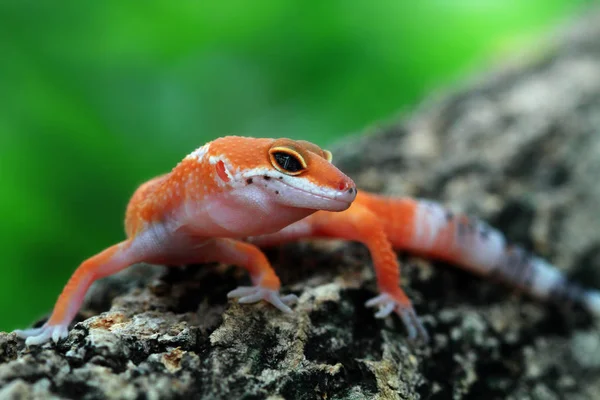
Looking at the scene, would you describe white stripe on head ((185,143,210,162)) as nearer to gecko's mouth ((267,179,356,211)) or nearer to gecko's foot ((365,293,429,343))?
gecko's mouth ((267,179,356,211))

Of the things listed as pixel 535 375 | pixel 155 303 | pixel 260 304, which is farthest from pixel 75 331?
pixel 535 375

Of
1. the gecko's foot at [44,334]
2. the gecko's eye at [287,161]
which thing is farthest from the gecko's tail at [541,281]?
the gecko's foot at [44,334]

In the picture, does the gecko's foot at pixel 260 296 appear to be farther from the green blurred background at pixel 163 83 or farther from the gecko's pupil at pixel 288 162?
the green blurred background at pixel 163 83

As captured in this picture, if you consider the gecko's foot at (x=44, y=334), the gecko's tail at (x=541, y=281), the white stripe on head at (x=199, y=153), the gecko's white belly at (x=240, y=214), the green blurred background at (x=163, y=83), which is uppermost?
the green blurred background at (x=163, y=83)

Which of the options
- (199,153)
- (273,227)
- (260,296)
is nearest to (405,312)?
(260,296)

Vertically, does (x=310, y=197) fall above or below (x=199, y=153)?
below

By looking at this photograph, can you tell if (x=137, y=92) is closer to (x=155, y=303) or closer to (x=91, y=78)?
(x=91, y=78)

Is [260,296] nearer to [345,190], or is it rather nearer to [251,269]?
[251,269]
